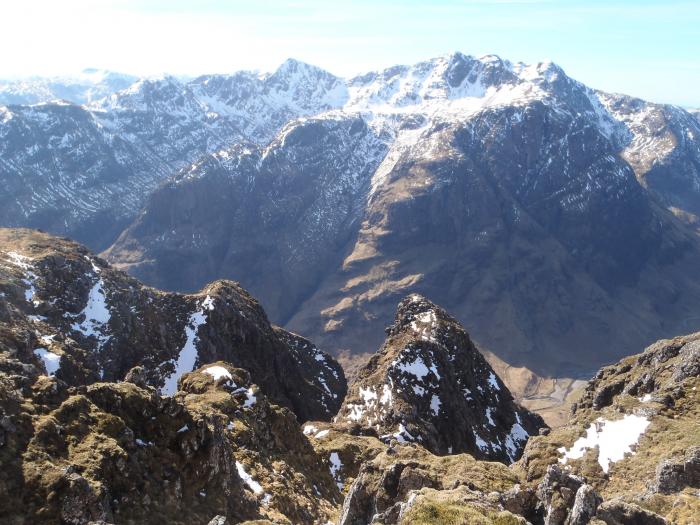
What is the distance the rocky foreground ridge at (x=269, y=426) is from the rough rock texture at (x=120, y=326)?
1.52ft

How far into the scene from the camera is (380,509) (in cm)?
4075

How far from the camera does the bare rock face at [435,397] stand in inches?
4296

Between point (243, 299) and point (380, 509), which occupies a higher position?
point (243, 299)

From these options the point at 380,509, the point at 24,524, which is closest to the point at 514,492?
the point at 380,509

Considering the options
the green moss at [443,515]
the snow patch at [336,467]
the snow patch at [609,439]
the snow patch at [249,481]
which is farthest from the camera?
the snow patch at [336,467]

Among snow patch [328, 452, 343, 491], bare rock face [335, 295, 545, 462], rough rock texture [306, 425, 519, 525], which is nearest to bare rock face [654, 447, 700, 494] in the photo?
rough rock texture [306, 425, 519, 525]

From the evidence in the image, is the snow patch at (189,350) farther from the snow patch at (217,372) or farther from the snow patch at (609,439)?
the snow patch at (609,439)

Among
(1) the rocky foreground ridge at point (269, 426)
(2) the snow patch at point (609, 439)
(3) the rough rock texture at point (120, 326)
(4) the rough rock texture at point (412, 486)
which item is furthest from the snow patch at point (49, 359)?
(2) the snow patch at point (609, 439)

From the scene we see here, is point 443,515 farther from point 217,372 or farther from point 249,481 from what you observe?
point 217,372

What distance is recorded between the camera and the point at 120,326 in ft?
399

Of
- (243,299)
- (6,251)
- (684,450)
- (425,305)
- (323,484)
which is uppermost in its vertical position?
(6,251)

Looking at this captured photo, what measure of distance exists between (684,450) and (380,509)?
33518 millimetres

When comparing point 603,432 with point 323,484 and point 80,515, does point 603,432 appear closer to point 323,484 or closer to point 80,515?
point 323,484

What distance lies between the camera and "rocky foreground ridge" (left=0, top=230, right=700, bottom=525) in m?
35.3
